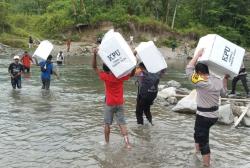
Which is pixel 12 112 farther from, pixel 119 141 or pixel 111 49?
pixel 111 49

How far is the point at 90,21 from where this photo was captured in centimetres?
5691

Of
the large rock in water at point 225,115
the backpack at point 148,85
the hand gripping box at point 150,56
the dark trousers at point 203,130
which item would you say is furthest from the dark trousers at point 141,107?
the dark trousers at point 203,130

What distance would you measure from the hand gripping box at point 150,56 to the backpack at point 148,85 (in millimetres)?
145

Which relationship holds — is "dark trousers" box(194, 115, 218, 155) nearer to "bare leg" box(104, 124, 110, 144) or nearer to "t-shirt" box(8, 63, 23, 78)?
"bare leg" box(104, 124, 110, 144)

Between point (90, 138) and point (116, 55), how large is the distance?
242 centimetres

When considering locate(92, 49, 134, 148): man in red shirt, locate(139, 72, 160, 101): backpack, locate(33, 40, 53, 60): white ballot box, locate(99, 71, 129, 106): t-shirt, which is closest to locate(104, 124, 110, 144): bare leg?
locate(92, 49, 134, 148): man in red shirt

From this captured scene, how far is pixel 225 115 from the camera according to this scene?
12617 millimetres

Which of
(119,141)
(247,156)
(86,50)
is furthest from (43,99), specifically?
(86,50)

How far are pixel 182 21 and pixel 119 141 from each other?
57804 millimetres

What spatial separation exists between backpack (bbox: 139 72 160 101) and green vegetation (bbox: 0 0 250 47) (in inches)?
1471

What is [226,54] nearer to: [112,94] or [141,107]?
[112,94]

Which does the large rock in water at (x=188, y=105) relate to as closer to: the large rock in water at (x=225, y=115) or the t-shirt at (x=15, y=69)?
the large rock in water at (x=225, y=115)

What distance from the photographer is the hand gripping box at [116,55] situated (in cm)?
895

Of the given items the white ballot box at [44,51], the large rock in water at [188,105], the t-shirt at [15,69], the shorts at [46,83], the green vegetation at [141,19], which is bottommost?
the green vegetation at [141,19]
